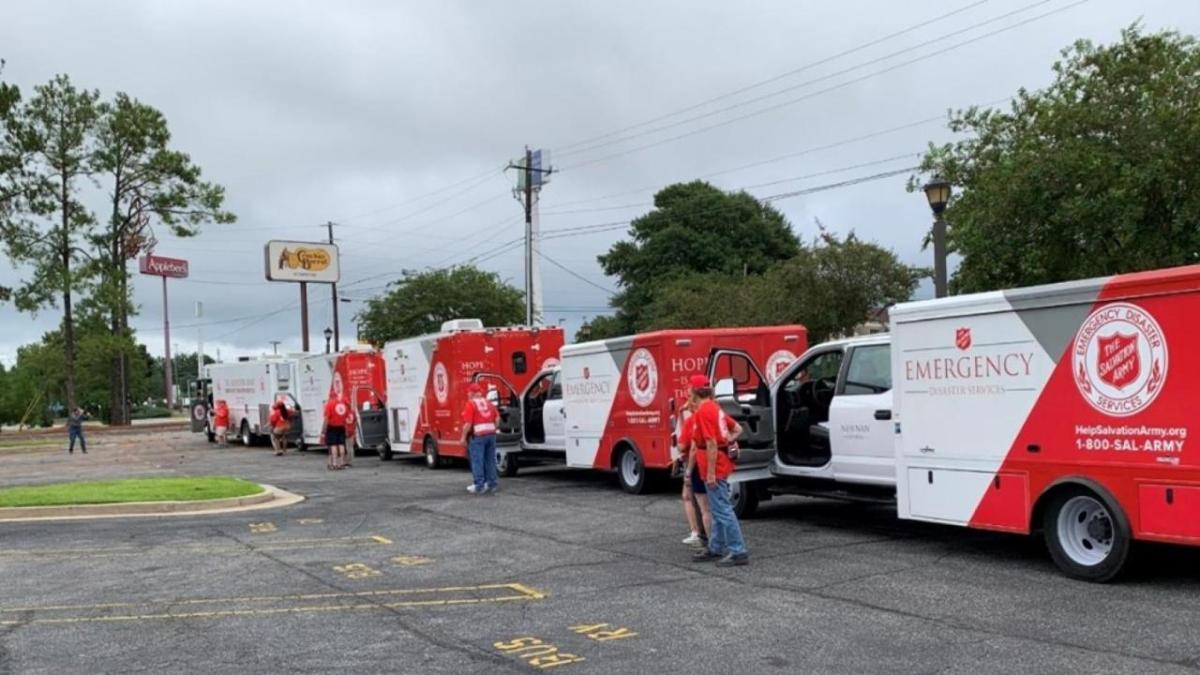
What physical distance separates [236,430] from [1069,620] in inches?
1257

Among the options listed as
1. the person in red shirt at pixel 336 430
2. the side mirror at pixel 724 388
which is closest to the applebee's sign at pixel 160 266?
the person in red shirt at pixel 336 430

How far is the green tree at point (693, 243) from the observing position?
5706cm

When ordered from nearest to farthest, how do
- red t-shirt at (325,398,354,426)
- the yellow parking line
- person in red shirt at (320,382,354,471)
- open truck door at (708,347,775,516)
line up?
the yellow parking line, open truck door at (708,347,775,516), red t-shirt at (325,398,354,426), person in red shirt at (320,382,354,471)

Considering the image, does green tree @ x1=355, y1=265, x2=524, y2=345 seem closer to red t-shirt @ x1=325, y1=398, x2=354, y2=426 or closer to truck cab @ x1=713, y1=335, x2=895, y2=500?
red t-shirt @ x1=325, y1=398, x2=354, y2=426

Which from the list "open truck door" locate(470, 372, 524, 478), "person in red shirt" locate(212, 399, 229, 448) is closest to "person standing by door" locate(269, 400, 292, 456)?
"person in red shirt" locate(212, 399, 229, 448)

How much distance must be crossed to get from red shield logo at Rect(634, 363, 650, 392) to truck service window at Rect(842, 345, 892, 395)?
13.6 feet

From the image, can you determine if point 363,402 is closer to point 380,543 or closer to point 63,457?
point 63,457

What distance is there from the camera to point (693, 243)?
57.5 m

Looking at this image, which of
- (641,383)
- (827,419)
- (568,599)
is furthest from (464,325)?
(568,599)

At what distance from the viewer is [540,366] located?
20.6m

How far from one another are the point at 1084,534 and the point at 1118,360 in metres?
1.46

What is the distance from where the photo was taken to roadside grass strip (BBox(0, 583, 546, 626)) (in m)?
7.74

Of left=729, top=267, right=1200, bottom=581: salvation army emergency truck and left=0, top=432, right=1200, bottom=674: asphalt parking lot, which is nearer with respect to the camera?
left=0, top=432, right=1200, bottom=674: asphalt parking lot

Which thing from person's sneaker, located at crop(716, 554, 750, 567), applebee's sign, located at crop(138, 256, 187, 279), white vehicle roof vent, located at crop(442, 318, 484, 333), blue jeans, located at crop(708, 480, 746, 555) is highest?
applebee's sign, located at crop(138, 256, 187, 279)
